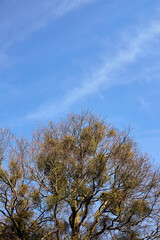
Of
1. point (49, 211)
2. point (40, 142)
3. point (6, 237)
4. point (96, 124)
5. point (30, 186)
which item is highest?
point (96, 124)

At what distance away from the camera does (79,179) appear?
15.8m

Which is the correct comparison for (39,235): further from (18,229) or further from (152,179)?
(152,179)

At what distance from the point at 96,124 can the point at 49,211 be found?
23.0ft

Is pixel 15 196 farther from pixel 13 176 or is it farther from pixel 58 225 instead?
pixel 58 225

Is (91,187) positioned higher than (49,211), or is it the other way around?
(91,187)

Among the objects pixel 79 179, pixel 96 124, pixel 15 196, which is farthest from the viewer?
pixel 96 124

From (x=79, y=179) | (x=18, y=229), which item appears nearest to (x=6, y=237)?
(x=18, y=229)

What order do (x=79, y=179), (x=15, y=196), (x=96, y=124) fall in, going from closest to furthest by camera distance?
(x=15, y=196)
(x=79, y=179)
(x=96, y=124)

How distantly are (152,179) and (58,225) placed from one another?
6118mm

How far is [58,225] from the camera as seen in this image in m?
14.4

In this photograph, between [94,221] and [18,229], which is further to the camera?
[94,221]

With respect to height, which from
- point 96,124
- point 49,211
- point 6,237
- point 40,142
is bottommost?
point 6,237

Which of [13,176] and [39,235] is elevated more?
[13,176]

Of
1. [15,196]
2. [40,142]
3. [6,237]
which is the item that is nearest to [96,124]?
[40,142]
